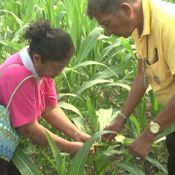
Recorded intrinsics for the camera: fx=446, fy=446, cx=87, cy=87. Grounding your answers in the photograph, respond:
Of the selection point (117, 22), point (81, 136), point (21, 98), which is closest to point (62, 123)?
point (81, 136)

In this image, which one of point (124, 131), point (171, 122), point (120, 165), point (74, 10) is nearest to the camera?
point (171, 122)

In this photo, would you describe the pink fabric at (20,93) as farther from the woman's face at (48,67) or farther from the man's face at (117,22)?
the man's face at (117,22)

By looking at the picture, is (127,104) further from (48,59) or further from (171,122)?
(48,59)

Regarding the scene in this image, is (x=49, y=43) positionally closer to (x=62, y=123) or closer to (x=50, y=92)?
(x=50, y=92)

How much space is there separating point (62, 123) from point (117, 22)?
571mm

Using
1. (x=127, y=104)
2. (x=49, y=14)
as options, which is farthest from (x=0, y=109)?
(x=49, y=14)

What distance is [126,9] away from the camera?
4.44 ft

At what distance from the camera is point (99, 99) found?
2307 mm

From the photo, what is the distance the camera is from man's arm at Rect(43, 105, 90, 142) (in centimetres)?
177

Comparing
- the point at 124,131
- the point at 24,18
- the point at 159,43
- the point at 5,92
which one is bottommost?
the point at 124,131

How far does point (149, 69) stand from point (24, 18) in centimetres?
149

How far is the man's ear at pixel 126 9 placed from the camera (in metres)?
1.34

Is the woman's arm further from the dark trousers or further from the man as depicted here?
the dark trousers

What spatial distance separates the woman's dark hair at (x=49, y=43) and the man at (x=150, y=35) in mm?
144
